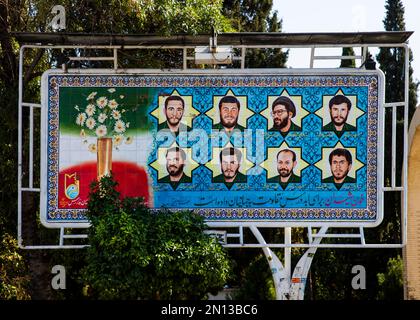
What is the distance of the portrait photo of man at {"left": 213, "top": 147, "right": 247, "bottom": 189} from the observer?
1312 cm

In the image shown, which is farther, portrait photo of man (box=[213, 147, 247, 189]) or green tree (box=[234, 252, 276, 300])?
green tree (box=[234, 252, 276, 300])

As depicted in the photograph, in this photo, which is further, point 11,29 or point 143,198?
point 11,29

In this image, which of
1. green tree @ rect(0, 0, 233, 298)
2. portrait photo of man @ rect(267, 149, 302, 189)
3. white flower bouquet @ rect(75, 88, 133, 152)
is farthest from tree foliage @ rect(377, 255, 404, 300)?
white flower bouquet @ rect(75, 88, 133, 152)

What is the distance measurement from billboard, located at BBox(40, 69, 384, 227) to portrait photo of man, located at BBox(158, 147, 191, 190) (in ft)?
0.05

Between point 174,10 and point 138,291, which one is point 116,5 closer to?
point 174,10

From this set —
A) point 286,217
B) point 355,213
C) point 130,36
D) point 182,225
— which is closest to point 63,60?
point 130,36

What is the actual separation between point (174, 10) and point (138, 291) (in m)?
5.60

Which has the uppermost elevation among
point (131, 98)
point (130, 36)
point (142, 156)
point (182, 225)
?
point (130, 36)

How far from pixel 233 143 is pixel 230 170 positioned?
1.35 feet

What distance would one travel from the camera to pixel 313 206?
13.1 metres

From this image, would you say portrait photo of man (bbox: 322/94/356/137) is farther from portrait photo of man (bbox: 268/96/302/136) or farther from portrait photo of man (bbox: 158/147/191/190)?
portrait photo of man (bbox: 158/147/191/190)

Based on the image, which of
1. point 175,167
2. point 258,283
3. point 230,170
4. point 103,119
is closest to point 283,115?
point 230,170

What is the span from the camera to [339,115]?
13164mm

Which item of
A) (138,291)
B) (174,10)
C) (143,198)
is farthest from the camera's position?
(174,10)
